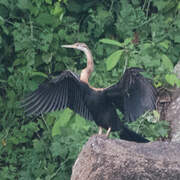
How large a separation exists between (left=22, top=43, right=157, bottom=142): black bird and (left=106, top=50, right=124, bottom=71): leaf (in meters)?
0.86

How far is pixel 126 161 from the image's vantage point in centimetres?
390

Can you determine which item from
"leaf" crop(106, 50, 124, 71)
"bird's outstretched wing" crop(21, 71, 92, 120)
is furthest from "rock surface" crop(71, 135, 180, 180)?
"leaf" crop(106, 50, 124, 71)

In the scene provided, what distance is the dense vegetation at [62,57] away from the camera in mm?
5876

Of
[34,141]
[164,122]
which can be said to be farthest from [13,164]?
[164,122]

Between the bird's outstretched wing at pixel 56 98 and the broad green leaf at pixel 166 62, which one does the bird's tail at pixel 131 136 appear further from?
the broad green leaf at pixel 166 62

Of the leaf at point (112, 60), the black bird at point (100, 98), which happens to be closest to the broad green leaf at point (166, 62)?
the leaf at point (112, 60)

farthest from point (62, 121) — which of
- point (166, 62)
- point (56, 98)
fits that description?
point (166, 62)

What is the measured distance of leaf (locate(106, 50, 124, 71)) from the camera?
5.94 m

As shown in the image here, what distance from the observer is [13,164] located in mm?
6234

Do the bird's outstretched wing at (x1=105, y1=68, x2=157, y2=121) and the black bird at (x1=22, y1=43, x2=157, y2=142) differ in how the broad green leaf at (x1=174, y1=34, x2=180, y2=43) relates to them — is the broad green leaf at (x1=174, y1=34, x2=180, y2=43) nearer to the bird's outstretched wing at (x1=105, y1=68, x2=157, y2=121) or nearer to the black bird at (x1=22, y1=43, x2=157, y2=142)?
the black bird at (x1=22, y1=43, x2=157, y2=142)

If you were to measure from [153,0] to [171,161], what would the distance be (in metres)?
3.37

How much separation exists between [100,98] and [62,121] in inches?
48.0

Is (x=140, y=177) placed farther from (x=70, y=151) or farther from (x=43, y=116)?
(x=43, y=116)

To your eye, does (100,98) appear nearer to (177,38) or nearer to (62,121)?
(62,121)
